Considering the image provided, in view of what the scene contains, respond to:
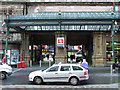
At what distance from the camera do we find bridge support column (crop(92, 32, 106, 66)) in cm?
2431

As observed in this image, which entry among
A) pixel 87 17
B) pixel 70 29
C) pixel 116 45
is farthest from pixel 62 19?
pixel 116 45

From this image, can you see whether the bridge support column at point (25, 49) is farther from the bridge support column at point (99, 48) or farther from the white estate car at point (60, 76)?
the white estate car at point (60, 76)

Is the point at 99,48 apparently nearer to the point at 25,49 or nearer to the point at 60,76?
the point at 25,49

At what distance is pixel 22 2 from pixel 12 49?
7652 mm

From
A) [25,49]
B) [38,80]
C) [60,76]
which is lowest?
[38,80]

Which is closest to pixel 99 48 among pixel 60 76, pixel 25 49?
pixel 25 49

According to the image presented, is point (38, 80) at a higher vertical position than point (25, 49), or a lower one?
lower

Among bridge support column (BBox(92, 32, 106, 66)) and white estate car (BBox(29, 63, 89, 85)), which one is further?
bridge support column (BBox(92, 32, 106, 66))

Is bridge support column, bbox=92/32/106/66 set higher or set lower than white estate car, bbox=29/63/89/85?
higher

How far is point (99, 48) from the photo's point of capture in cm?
2458

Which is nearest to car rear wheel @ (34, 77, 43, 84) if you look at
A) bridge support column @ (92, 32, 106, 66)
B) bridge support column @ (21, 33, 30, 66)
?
bridge support column @ (21, 33, 30, 66)

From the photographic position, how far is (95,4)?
85.4ft

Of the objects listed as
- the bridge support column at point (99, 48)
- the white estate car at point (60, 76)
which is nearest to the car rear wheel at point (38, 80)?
the white estate car at point (60, 76)

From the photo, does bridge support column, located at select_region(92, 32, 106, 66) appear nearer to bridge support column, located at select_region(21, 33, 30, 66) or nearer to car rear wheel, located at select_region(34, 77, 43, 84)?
bridge support column, located at select_region(21, 33, 30, 66)
